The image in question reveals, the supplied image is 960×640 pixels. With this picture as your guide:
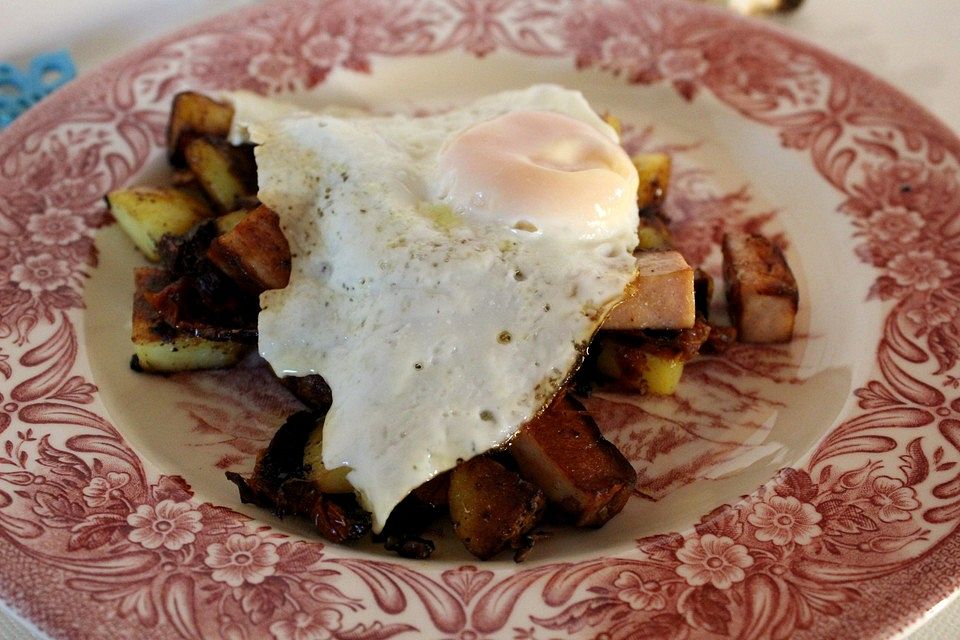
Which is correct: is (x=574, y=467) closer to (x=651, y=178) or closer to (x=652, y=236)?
(x=652, y=236)

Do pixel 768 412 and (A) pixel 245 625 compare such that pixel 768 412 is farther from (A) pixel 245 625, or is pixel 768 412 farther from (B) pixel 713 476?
(A) pixel 245 625

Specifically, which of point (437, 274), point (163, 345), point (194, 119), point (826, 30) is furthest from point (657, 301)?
point (826, 30)

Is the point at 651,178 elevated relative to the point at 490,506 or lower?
elevated

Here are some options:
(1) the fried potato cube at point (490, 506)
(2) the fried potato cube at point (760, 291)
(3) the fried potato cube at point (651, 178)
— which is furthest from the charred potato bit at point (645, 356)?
(3) the fried potato cube at point (651, 178)

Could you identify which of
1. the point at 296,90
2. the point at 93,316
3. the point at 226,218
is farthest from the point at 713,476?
the point at 296,90

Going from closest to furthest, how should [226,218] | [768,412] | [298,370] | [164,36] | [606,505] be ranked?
[606,505], [298,370], [768,412], [226,218], [164,36]
